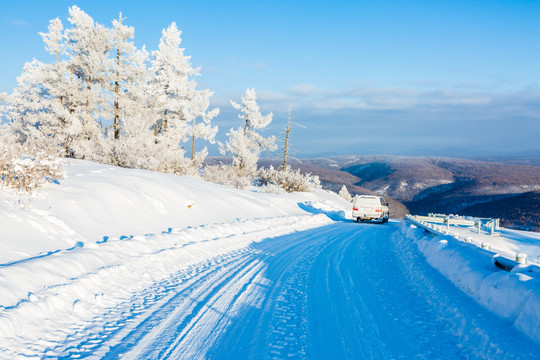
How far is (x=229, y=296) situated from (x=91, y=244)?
3.63 m

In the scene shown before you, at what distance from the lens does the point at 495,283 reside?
4879 millimetres

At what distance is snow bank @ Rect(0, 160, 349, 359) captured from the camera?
4.37 meters

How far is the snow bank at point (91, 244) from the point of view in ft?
14.3

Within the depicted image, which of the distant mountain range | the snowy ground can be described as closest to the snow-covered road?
the snowy ground

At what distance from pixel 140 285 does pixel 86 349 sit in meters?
2.34

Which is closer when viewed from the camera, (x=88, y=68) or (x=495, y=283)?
(x=495, y=283)

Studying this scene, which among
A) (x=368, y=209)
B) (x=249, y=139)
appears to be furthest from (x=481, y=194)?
(x=368, y=209)

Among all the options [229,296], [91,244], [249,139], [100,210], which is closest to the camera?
[229,296]

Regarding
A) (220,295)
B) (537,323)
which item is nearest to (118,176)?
(220,295)

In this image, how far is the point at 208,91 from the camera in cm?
3584

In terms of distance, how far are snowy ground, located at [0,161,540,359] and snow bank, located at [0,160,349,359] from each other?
3 centimetres

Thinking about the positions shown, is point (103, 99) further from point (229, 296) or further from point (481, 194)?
point (481, 194)

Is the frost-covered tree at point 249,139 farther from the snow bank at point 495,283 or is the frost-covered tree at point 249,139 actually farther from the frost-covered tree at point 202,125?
the snow bank at point 495,283

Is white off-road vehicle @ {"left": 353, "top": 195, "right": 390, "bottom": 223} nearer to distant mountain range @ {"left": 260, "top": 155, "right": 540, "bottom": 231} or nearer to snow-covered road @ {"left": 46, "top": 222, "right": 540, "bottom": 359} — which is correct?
snow-covered road @ {"left": 46, "top": 222, "right": 540, "bottom": 359}
